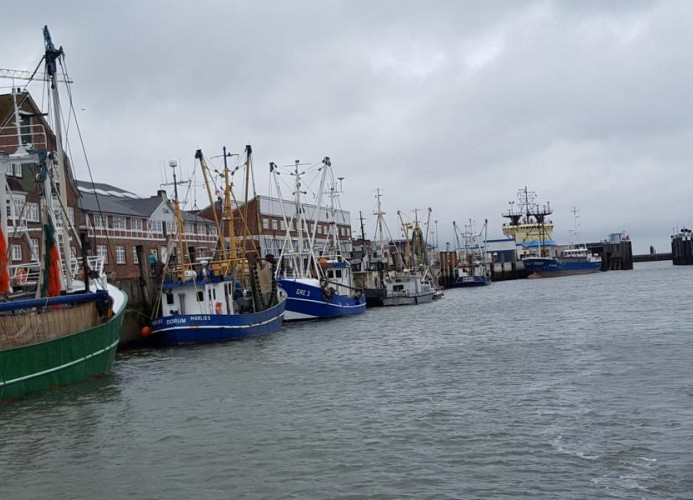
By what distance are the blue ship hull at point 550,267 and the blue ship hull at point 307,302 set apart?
9611 centimetres

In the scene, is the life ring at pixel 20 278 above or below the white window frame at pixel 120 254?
below

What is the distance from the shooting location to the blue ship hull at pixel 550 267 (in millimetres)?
152125

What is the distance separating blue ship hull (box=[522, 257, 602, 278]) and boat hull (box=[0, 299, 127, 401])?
A: 12952 centimetres

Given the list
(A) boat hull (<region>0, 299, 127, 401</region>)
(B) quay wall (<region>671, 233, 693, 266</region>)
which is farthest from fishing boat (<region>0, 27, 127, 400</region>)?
(B) quay wall (<region>671, 233, 693, 266</region>)

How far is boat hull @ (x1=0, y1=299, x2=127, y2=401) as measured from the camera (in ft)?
80.5

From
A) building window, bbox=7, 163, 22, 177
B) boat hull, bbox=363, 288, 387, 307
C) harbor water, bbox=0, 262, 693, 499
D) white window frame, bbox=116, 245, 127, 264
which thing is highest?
building window, bbox=7, 163, 22, 177

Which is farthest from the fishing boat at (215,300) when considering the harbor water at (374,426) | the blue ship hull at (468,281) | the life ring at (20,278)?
the blue ship hull at (468,281)

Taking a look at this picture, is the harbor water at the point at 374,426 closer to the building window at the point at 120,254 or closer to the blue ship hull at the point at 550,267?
the building window at the point at 120,254

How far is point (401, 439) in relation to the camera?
18.5 m

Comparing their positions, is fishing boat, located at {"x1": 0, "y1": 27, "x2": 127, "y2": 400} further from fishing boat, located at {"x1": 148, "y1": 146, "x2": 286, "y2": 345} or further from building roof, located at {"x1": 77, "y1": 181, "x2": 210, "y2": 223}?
building roof, located at {"x1": 77, "y1": 181, "x2": 210, "y2": 223}

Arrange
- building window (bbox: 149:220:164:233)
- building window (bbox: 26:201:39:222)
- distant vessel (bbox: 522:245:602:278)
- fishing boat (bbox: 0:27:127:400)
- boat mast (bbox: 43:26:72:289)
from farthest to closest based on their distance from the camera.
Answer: distant vessel (bbox: 522:245:602:278)
building window (bbox: 149:220:164:233)
building window (bbox: 26:201:39:222)
boat mast (bbox: 43:26:72:289)
fishing boat (bbox: 0:27:127:400)

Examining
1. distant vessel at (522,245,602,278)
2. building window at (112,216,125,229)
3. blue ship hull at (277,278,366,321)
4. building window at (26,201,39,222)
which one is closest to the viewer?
building window at (26,201,39,222)

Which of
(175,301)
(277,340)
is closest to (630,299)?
(277,340)

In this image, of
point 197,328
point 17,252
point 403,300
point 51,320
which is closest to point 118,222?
point 17,252
